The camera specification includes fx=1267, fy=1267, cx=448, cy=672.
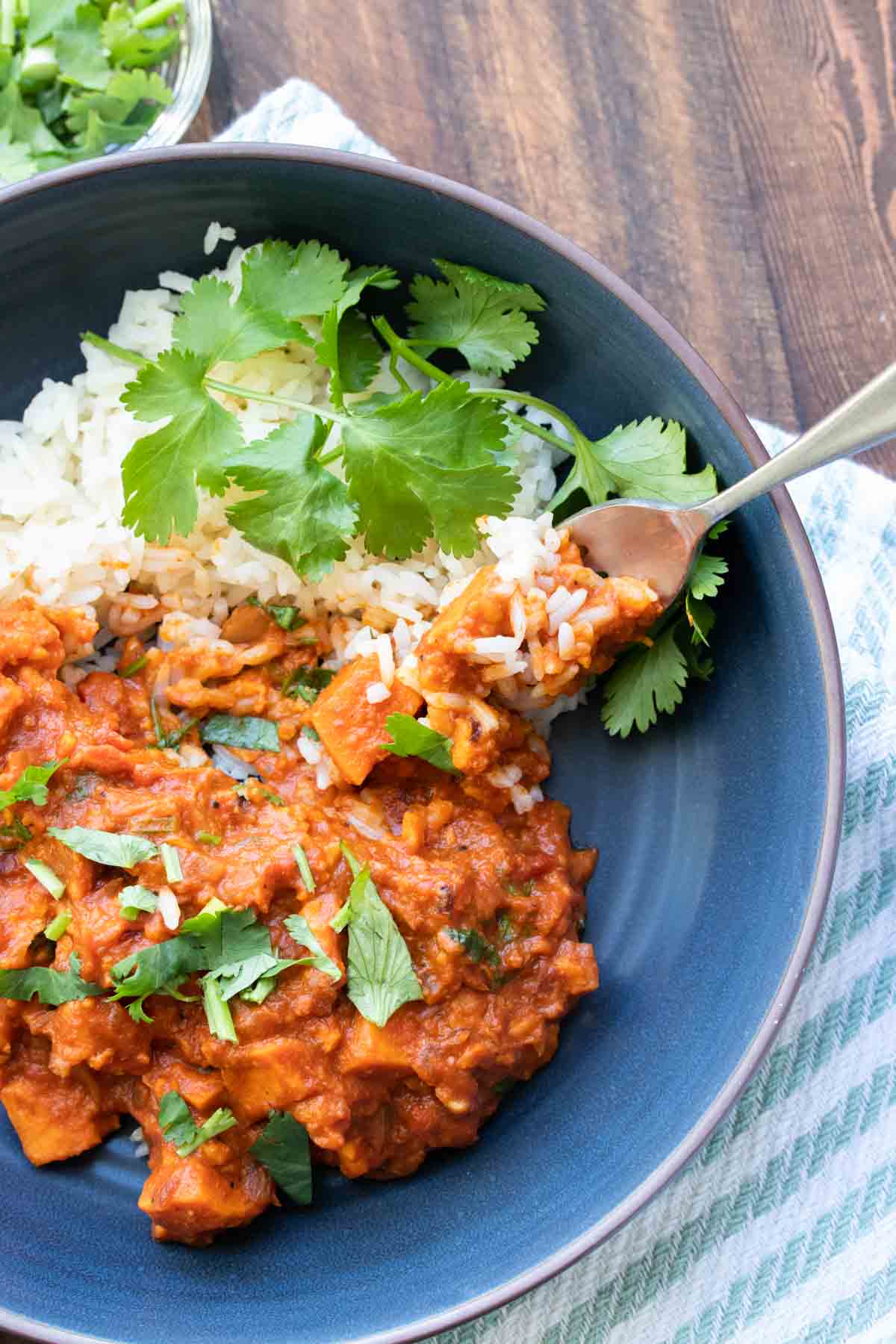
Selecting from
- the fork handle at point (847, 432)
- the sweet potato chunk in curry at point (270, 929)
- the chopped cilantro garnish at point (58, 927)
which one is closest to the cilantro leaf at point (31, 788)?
the sweet potato chunk in curry at point (270, 929)

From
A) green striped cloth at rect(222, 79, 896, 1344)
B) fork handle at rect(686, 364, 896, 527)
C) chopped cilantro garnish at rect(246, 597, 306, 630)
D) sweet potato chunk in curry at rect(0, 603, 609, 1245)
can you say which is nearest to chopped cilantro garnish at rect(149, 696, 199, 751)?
sweet potato chunk in curry at rect(0, 603, 609, 1245)

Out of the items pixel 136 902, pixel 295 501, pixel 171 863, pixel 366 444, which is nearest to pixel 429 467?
pixel 366 444

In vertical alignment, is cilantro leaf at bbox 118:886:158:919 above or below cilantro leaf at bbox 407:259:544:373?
below

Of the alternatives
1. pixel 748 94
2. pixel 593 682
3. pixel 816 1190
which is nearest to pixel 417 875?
pixel 593 682

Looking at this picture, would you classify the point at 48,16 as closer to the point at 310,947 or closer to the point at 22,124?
the point at 22,124

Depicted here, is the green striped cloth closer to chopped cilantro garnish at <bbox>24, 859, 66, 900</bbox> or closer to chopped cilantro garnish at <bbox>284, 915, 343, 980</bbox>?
chopped cilantro garnish at <bbox>284, 915, 343, 980</bbox>

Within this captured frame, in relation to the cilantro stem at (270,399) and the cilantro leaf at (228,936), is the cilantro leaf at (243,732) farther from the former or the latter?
the cilantro stem at (270,399)
